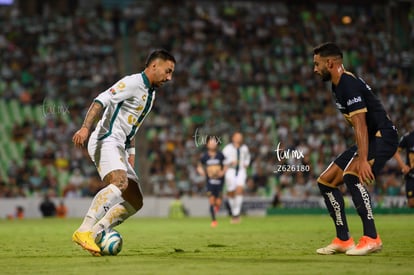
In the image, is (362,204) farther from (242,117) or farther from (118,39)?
(118,39)

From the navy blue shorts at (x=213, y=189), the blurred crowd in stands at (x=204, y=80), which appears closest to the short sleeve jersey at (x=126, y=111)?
the navy blue shorts at (x=213, y=189)

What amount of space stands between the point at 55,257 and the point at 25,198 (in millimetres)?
19754

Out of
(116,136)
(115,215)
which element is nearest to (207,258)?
(115,215)

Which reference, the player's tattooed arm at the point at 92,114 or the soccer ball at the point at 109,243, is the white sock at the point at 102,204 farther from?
the player's tattooed arm at the point at 92,114

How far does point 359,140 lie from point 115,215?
3.40 meters

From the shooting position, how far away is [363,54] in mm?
37812

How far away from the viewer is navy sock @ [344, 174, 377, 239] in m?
10.5

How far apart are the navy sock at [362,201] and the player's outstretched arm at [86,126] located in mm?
3306

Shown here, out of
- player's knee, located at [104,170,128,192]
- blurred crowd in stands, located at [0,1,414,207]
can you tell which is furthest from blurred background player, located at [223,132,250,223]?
player's knee, located at [104,170,128,192]

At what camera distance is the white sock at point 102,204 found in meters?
10.4

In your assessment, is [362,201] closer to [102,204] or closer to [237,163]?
[102,204]

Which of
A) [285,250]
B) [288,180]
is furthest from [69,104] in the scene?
[285,250]

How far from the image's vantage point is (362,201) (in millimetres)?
10547

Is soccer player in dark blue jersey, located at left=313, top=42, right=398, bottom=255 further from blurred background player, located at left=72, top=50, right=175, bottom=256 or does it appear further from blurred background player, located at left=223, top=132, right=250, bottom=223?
blurred background player, located at left=223, top=132, right=250, bottom=223
